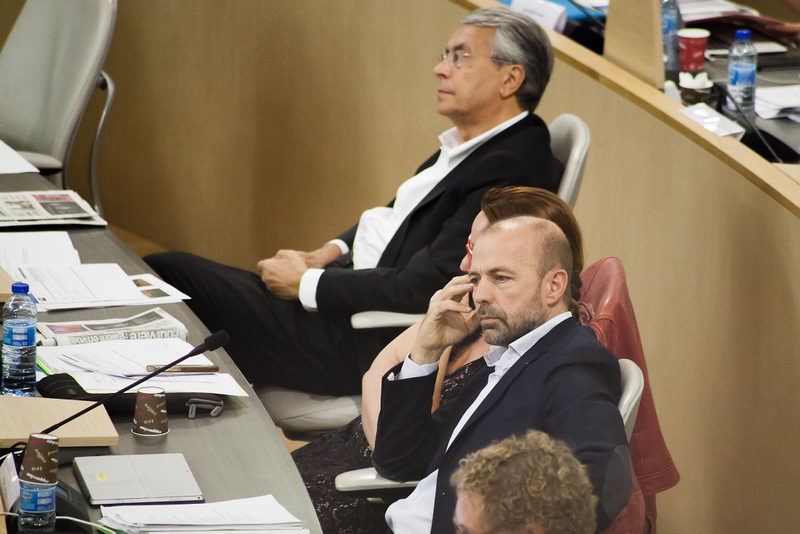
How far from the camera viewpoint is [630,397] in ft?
4.05

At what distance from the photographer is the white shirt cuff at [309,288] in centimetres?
223

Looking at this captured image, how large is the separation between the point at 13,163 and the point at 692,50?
70.9 inches

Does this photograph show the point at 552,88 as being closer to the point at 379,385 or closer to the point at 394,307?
the point at 394,307

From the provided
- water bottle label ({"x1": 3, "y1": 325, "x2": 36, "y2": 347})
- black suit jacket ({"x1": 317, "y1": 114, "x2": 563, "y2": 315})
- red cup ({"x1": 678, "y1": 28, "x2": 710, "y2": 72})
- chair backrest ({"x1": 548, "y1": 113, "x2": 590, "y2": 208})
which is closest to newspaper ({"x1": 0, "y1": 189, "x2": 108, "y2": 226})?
black suit jacket ({"x1": 317, "y1": 114, "x2": 563, "y2": 315})

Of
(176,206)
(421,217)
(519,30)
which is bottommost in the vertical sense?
(176,206)

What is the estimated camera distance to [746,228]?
1.84 meters

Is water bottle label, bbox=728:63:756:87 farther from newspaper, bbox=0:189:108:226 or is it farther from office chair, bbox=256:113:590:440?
newspaper, bbox=0:189:108:226

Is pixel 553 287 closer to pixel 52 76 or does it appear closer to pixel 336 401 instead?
pixel 336 401

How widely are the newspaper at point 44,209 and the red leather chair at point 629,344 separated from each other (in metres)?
1.34

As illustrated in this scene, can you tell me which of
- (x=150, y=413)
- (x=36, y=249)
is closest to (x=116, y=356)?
(x=150, y=413)

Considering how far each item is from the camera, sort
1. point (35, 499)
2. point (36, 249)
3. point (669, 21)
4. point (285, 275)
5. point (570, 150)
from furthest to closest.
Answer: point (669, 21) → point (285, 275) → point (36, 249) → point (570, 150) → point (35, 499)

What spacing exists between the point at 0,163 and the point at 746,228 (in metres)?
1.95

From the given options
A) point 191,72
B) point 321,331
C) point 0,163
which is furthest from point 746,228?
point 191,72

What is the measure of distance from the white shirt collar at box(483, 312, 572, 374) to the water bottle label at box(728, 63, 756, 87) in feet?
3.90
